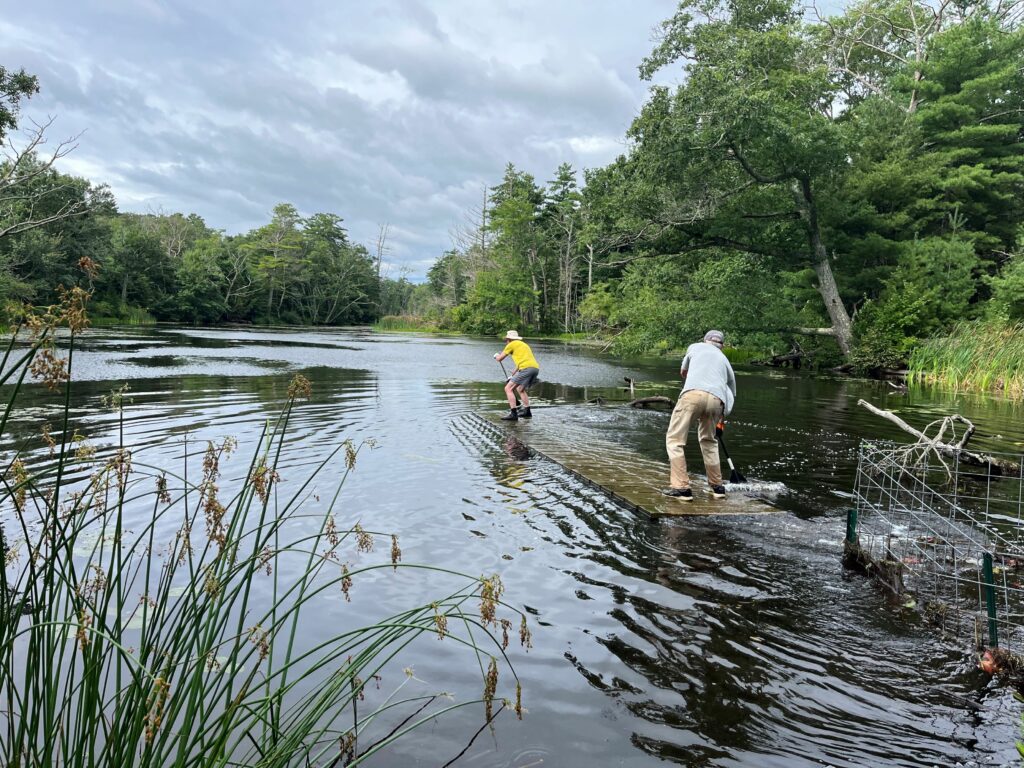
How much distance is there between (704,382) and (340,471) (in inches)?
183

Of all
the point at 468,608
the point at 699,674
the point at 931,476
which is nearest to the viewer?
the point at 699,674

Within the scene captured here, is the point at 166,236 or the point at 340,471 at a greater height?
the point at 166,236

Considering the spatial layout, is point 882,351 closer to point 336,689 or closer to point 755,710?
point 755,710

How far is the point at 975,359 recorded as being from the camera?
771 inches

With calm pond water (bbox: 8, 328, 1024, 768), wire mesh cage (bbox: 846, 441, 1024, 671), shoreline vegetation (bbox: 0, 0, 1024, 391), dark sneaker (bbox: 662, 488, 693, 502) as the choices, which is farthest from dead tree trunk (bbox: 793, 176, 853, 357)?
dark sneaker (bbox: 662, 488, 693, 502)

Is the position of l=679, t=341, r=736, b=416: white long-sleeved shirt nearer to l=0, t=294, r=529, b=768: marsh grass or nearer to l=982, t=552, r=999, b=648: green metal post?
l=982, t=552, r=999, b=648: green metal post

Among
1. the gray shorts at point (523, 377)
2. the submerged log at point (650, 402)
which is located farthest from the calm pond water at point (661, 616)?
the submerged log at point (650, 402)

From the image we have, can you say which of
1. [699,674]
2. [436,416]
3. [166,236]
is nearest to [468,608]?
[699,674]

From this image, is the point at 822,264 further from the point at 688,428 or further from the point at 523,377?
the point at 688,428

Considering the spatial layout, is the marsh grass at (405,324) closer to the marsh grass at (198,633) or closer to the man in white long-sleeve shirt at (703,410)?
the man in white long-sleeve shirt at (703,410)

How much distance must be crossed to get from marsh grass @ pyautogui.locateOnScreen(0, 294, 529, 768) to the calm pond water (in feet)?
0.85

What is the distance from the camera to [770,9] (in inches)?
1119

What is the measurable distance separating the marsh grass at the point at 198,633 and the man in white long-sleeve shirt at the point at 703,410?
3.12 m

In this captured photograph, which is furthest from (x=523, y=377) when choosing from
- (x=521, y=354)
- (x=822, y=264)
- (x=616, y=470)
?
(x=822, y=264)
